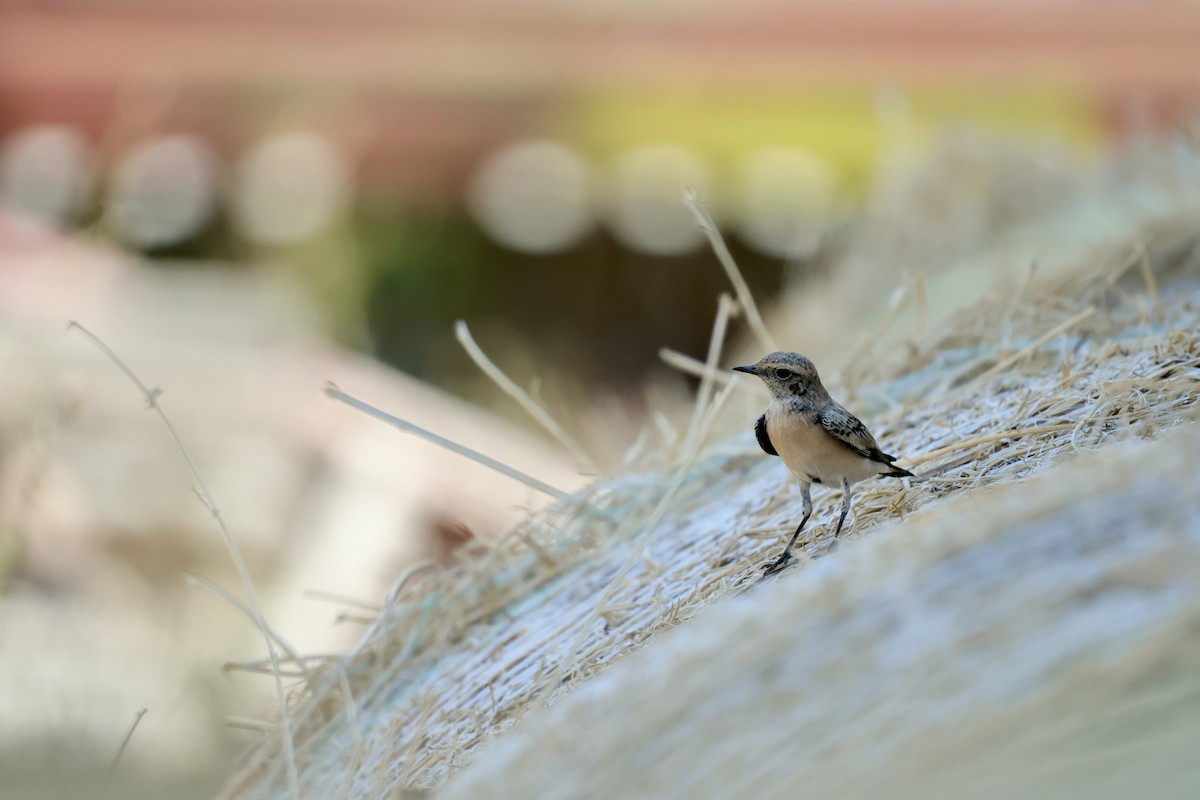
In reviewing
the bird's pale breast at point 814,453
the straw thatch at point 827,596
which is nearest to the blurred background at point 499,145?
the straw thatch at point 827,596

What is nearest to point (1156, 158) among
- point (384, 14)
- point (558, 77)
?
point (558, 77)

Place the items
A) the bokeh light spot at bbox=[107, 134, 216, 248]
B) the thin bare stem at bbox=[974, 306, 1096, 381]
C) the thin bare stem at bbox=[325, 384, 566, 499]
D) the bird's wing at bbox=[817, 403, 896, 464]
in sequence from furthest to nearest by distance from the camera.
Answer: the bokeh light spot at bbox=[107, 134, 216, 248] < the thin bare stem at bbox=[974, 306, 1096, 381] < the thin bare stem at bbox=[325, 384, 566, 499] < the bird's wing at bbox=[817, 403, 896, 464]

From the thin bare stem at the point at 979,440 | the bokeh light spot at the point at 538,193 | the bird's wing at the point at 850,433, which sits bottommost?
the bokeh light spot at the point at 538,193

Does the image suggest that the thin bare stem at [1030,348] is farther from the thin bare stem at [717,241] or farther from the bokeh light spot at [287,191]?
the bokeh light spot at [287,191]

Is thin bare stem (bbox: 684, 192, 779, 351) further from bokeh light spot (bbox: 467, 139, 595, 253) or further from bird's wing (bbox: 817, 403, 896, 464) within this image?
bokeh light spot (bbox: 467, 139, 595, 253)

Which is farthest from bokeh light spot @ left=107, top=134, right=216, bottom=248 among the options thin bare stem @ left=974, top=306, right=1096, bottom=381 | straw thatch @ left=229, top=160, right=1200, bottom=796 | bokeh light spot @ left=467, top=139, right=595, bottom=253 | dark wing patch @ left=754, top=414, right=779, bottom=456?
dark wing patch @ left=754, top=414, right=779, bottom=456

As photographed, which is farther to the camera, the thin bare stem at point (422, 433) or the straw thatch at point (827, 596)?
the thin bare stem at point (422, 433)

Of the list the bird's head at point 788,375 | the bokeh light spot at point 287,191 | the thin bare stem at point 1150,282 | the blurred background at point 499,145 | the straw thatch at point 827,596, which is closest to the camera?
the straw thatch at point 827,596

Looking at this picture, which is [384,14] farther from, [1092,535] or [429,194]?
[1092,535]
